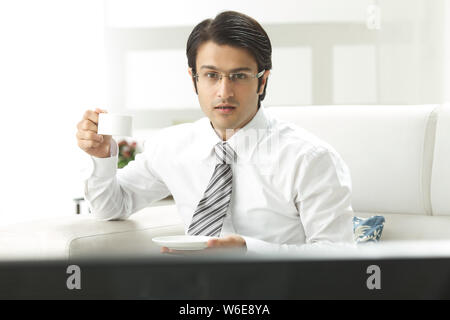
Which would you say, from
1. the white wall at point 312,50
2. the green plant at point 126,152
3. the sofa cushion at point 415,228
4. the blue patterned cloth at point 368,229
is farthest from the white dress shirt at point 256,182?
the white wall at point 312,50

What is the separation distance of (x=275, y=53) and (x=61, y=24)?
1.54 metres

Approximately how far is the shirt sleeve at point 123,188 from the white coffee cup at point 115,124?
0.15 m

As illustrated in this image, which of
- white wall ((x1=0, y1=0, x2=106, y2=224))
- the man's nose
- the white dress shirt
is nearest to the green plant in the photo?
the white dress shirt

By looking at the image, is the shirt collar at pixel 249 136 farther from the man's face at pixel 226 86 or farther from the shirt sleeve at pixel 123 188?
the shirt sleeve at pixel 123 188

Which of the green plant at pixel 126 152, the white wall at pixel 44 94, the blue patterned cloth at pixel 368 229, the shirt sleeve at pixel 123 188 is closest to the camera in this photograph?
the shirt sleeve at pixel 123 188

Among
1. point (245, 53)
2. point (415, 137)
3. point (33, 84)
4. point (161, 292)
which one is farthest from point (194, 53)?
point (33, 84)

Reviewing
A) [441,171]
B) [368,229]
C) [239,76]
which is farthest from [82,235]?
[441,171]

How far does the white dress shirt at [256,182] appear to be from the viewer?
4.12 ft

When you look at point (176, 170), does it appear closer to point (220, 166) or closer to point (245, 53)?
point (220, 166)

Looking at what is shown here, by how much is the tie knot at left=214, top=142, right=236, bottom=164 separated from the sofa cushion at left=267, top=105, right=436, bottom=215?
2.05 feet

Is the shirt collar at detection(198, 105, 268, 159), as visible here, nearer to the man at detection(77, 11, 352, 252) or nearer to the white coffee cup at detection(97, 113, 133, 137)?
the man at detection(77, 11, 352, 252)

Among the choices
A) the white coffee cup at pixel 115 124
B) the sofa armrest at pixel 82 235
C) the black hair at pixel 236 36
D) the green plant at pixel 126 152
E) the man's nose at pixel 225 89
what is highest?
the black hair at pixel 236 36

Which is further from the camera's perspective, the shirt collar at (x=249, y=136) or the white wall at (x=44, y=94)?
the white wall at (x=44, y=94)

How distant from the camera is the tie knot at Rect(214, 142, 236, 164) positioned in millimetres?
1416
